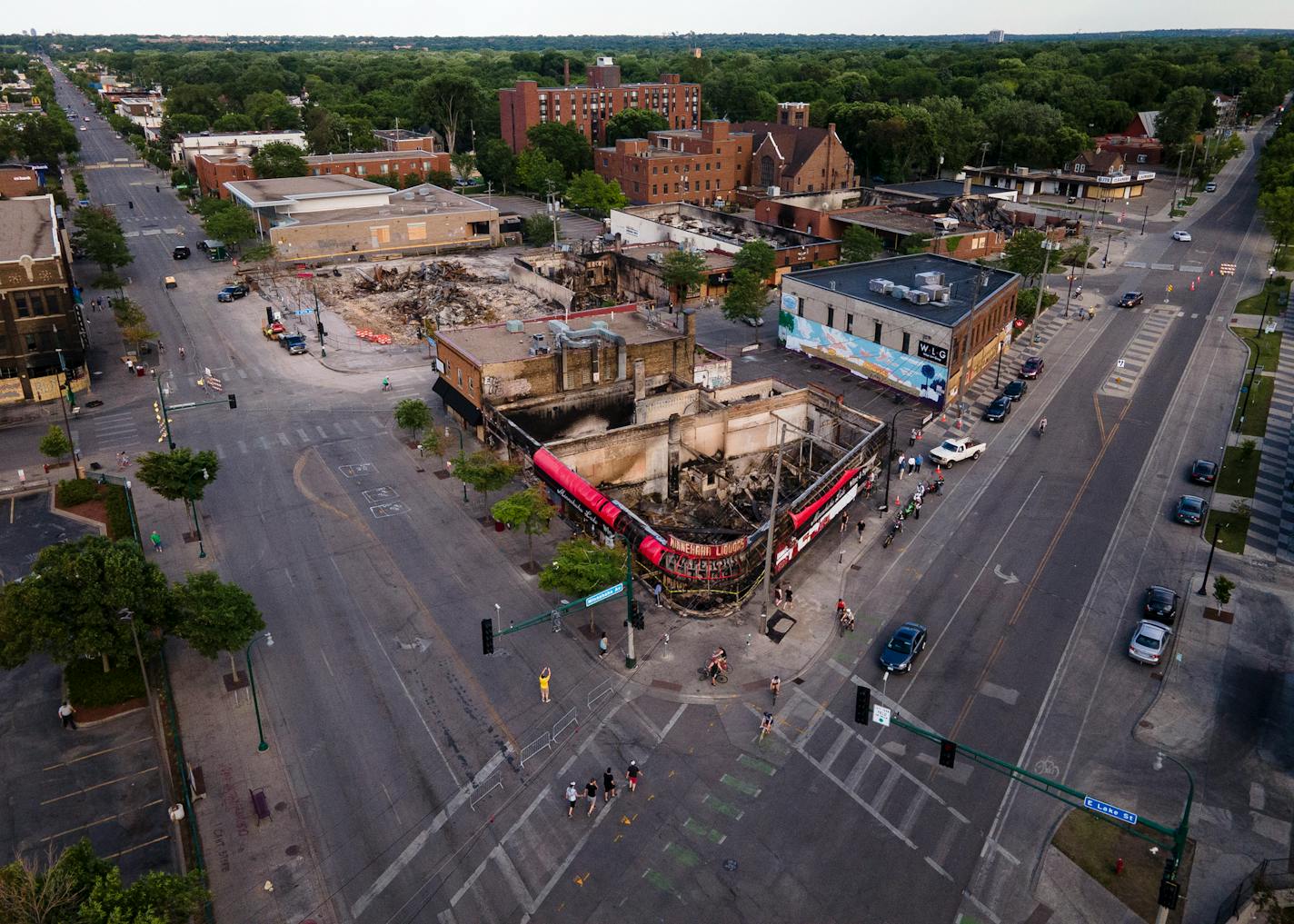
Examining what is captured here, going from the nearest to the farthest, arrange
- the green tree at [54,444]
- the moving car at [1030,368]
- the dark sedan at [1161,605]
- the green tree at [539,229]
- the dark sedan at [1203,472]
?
1. the dark sedan at [1161,605]
2. the dark sedan at [1203,472]
3. the green tree at [54,444]
4. the moving car at [1030,368]
5. the green tree at [539,229]

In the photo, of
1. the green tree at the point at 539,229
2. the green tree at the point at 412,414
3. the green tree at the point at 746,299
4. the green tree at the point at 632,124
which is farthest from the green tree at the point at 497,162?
the green tree at the point at 412,414

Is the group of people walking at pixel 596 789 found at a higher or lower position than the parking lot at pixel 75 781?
higher

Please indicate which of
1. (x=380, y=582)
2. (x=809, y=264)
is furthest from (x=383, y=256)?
(x=380, y=582)

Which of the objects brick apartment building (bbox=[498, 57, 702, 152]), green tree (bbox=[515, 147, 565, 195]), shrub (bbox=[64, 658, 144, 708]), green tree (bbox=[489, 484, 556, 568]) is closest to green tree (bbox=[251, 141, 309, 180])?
green tree (bbox=[515, 147, 565, 195])

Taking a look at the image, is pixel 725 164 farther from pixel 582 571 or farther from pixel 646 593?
pixel 582 571

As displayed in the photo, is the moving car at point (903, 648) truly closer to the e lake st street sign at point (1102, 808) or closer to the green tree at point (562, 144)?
the e lake st street sign at point (1102, 808)

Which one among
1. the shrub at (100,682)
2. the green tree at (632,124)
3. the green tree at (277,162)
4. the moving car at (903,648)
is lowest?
the shrub at (100,682)
